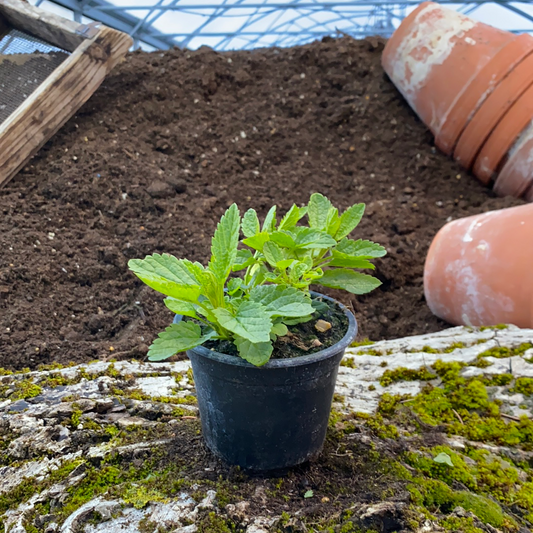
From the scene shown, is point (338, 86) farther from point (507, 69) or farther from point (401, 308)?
point (401, 308)

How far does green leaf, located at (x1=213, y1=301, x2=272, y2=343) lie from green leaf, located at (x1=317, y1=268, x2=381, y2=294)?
0.25m

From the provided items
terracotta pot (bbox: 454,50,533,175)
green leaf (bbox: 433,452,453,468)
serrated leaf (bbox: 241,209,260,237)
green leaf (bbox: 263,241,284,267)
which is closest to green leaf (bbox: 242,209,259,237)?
serrated leaf (bbox: 241,209,260,237)

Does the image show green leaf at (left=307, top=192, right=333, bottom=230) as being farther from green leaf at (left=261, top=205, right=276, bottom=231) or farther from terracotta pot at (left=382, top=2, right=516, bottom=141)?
terracotta pot at (left=382, top=2, right=516, bottom=141)

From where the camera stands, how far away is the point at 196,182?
3268 millimetres

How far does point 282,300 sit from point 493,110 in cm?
292

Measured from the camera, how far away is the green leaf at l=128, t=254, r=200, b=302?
95 centimetres

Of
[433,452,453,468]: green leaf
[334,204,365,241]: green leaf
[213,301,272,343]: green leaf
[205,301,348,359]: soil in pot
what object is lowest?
[433,452,453,468]: green leaf

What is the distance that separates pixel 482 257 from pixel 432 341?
1.64 feet

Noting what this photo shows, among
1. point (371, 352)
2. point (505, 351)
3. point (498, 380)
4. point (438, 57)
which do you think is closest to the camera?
point (498, 380)

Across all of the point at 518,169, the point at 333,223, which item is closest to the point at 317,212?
the point at 333,223

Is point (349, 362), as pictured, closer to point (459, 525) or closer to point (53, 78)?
point (459, 525)

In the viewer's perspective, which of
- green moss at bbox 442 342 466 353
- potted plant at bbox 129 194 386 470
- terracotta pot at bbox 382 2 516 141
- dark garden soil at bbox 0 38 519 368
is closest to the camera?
potted plant at bbox 129 194 386 470

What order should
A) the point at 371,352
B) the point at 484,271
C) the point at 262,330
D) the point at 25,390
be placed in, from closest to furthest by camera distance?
1. the point at 262,330
2. the point at 25,390
3. the point at 371,352
4. the point at 484,271

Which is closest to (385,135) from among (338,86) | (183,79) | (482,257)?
(338,86)
